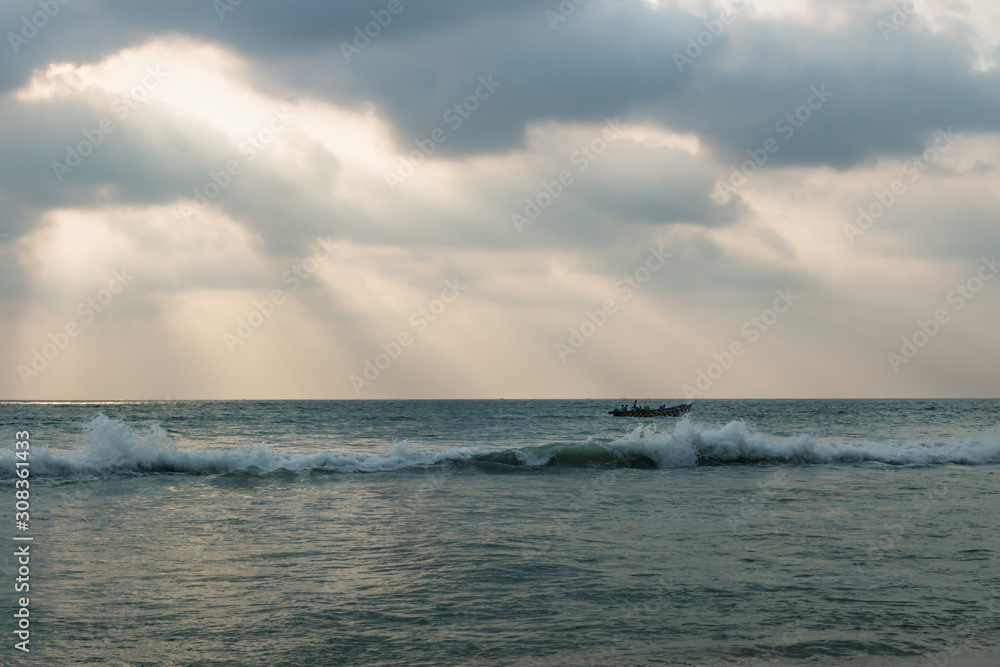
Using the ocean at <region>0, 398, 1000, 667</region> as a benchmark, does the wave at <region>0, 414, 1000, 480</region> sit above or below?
Answer: above

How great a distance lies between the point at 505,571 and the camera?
37.9ft

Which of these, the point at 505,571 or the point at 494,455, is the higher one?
the point at 494,455

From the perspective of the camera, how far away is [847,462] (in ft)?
105

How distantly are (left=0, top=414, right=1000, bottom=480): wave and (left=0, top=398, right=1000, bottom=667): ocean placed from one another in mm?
1515

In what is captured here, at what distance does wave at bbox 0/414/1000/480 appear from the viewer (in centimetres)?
2652

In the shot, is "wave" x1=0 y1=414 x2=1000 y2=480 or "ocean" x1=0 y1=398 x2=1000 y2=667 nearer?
"ocean" x1=0 y1=398 x2=1000 y2=667

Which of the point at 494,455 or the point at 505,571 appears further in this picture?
the point at 494,455

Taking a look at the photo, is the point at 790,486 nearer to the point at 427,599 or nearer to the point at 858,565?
the point at 858,565

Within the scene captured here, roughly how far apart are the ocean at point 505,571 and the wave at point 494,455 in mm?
1515

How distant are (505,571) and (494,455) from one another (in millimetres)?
19022

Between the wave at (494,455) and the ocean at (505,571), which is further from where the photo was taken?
the wave at (494,455)

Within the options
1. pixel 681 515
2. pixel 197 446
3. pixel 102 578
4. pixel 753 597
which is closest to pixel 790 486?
pixel 681 515

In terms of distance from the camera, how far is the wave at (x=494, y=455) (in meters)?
26.5

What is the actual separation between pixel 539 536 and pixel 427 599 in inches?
182
